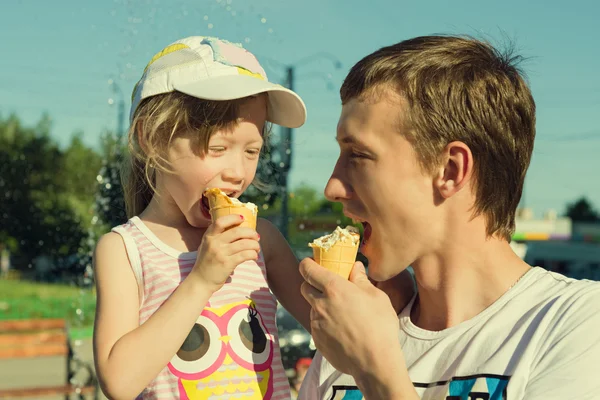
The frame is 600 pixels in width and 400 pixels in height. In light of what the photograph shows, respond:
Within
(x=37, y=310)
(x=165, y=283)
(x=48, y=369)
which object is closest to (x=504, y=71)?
(x=165, y=283)

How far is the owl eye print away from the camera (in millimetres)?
2314

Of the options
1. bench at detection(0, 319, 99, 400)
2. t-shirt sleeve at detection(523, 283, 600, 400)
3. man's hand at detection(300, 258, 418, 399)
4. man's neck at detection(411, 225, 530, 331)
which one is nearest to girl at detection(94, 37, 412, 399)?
man's neck at detection(411, 225, 530, 331)

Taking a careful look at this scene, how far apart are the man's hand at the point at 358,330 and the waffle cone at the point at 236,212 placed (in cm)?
30

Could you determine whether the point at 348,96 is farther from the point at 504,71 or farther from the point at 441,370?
the point at 441,370

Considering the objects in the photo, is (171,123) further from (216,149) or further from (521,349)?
(521,349)

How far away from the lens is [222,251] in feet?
7.32

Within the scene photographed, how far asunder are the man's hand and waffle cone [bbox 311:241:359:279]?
0.20 feet

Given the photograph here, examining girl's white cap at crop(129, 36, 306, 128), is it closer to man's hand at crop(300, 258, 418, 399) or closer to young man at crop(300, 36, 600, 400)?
young man at crop(300, 36, 600, 400)

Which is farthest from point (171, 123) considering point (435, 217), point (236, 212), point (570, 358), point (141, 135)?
point (570, 358)

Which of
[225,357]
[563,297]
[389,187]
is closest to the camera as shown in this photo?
[563,297]

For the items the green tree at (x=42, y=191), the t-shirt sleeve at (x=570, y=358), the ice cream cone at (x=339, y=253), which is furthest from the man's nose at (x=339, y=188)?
the green tree at (x=42, y=191)

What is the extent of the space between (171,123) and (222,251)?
535mm

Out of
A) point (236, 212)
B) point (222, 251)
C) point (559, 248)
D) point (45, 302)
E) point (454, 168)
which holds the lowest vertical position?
point (559, 248)

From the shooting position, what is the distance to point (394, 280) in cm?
247
